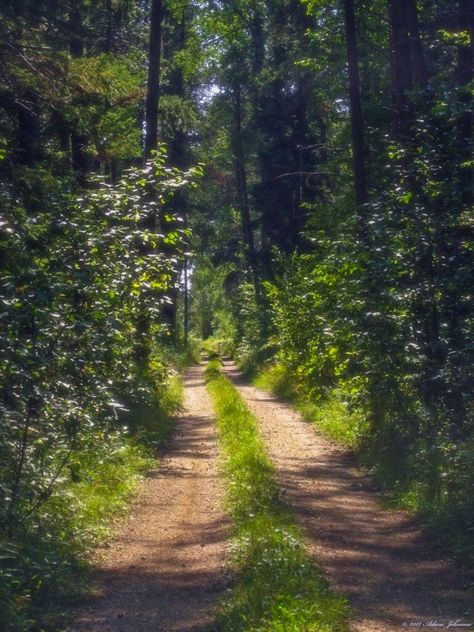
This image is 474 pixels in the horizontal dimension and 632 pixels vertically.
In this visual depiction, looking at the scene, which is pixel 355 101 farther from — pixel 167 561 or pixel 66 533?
A: pixel 66 533

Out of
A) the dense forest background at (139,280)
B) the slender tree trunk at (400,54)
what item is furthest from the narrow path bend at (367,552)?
the slender tree trunk at (400,54)

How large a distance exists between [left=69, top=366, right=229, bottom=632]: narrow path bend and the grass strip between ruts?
0.78ft

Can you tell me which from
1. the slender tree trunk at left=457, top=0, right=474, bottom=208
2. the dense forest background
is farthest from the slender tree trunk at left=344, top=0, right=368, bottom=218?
the slender tree trunk at left=457, top=0, right=474, bottom=208

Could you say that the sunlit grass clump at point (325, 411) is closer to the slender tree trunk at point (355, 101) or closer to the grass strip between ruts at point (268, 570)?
the grass strip between ruts at point (268, 570)

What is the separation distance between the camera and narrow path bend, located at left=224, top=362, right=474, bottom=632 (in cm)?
778

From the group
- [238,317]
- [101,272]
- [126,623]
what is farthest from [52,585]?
[238,317]

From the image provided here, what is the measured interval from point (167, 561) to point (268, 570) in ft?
5.54

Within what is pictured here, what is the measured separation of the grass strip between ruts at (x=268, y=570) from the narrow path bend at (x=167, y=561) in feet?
0.78

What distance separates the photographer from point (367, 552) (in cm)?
995

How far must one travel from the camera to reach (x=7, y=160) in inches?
486

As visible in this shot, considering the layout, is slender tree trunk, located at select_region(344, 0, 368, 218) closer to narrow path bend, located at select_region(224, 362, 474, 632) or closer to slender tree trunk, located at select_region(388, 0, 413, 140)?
slender tree trunk, located at select_region(388, 0, 413, 140)

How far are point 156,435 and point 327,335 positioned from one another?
17.8 ft

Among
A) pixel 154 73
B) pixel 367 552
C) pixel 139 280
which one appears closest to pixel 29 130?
pixel 139 280

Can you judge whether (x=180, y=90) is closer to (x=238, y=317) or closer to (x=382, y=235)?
(x=238, y=317)
